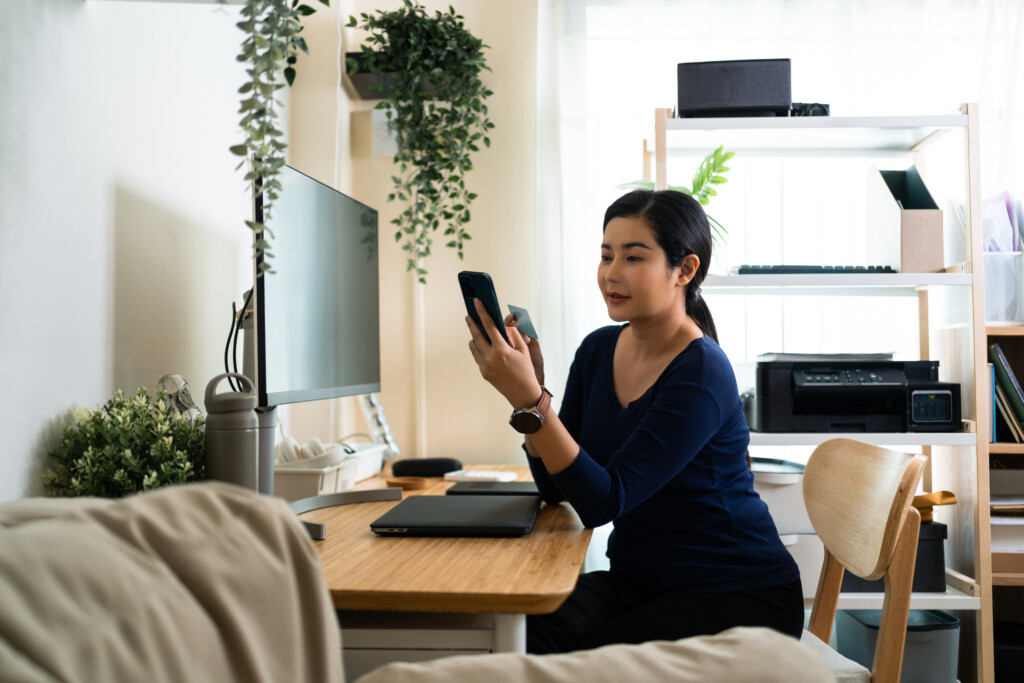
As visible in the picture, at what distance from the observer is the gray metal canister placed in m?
1.17

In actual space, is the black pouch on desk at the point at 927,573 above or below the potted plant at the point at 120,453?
below

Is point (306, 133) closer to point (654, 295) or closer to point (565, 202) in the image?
point (565, 202)

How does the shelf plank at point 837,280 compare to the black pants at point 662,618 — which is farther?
the shelf plank at point 837,280

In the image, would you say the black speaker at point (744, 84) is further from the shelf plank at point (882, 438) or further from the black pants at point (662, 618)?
the black pants at point (662, 618)

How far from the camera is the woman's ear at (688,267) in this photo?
4.79 ft

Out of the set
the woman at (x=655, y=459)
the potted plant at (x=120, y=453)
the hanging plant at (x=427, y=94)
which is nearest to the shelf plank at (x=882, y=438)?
the woman at (x=655, y=459)

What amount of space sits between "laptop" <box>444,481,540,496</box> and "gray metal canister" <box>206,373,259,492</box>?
19.3 inches

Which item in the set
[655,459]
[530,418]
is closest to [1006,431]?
[655,459]

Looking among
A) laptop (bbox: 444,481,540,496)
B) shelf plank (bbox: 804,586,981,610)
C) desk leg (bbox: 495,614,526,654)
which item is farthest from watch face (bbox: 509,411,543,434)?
shelf plank (bbox: 804,586,981,610)

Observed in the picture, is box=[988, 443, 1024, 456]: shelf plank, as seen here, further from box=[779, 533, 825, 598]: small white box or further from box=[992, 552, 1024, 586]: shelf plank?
box=[779, 533, 825, 598]: small white box

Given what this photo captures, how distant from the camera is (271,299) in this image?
4.10ft

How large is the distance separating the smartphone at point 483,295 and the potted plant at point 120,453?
0.48 metres

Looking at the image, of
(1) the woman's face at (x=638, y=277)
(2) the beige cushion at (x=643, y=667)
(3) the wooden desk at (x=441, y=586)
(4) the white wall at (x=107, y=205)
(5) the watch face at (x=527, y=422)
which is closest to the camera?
(2) the beige cushion at (x=643, y=667)

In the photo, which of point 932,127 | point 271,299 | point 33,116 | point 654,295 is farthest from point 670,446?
point 932,127
